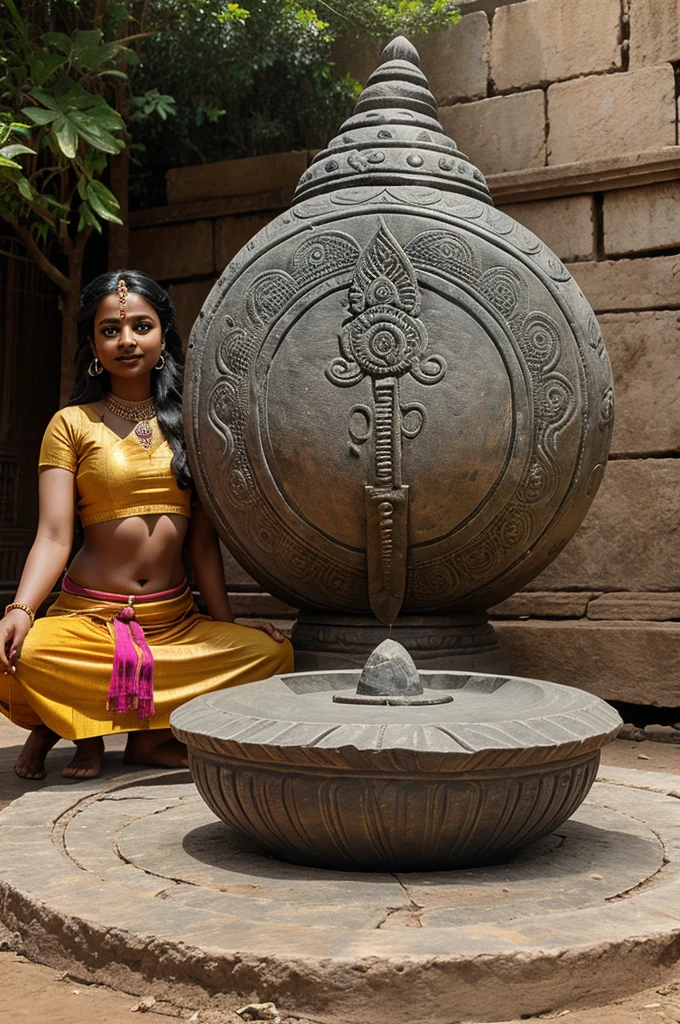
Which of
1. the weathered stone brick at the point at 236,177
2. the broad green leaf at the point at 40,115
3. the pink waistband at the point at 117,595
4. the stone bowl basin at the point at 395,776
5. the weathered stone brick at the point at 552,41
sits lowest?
the stone bowl basin at the point at 395,776

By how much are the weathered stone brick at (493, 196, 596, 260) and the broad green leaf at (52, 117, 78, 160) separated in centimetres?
229

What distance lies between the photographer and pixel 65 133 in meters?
5.17

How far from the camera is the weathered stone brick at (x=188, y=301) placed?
6285 millimetres

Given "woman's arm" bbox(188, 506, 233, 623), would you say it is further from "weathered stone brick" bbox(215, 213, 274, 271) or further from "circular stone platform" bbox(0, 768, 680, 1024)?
"weathered stone brick" bbox(215, 213, 274, 271)

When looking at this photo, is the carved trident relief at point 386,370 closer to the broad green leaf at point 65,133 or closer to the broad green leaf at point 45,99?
the broad green leaf at point 65,133

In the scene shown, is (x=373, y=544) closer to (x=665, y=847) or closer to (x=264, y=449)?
(x=264, y=449)

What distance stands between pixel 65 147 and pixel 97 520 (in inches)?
90.6

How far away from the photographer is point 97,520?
366cm

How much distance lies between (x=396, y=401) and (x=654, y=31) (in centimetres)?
325

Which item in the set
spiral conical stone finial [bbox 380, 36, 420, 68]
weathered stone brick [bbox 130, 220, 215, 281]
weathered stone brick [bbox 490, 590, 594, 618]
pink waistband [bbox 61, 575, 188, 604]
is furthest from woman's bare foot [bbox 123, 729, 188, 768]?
weathered stone brick [bbox 130, 220, 215, 281]

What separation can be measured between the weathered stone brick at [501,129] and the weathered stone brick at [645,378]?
3.68ft

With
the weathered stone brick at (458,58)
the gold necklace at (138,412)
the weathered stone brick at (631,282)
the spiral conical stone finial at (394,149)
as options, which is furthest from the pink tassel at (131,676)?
the weathered stone brick at (458,58)

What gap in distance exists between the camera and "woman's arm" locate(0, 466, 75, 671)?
3.30 metres

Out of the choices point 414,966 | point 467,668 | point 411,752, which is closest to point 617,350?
point 467,668
